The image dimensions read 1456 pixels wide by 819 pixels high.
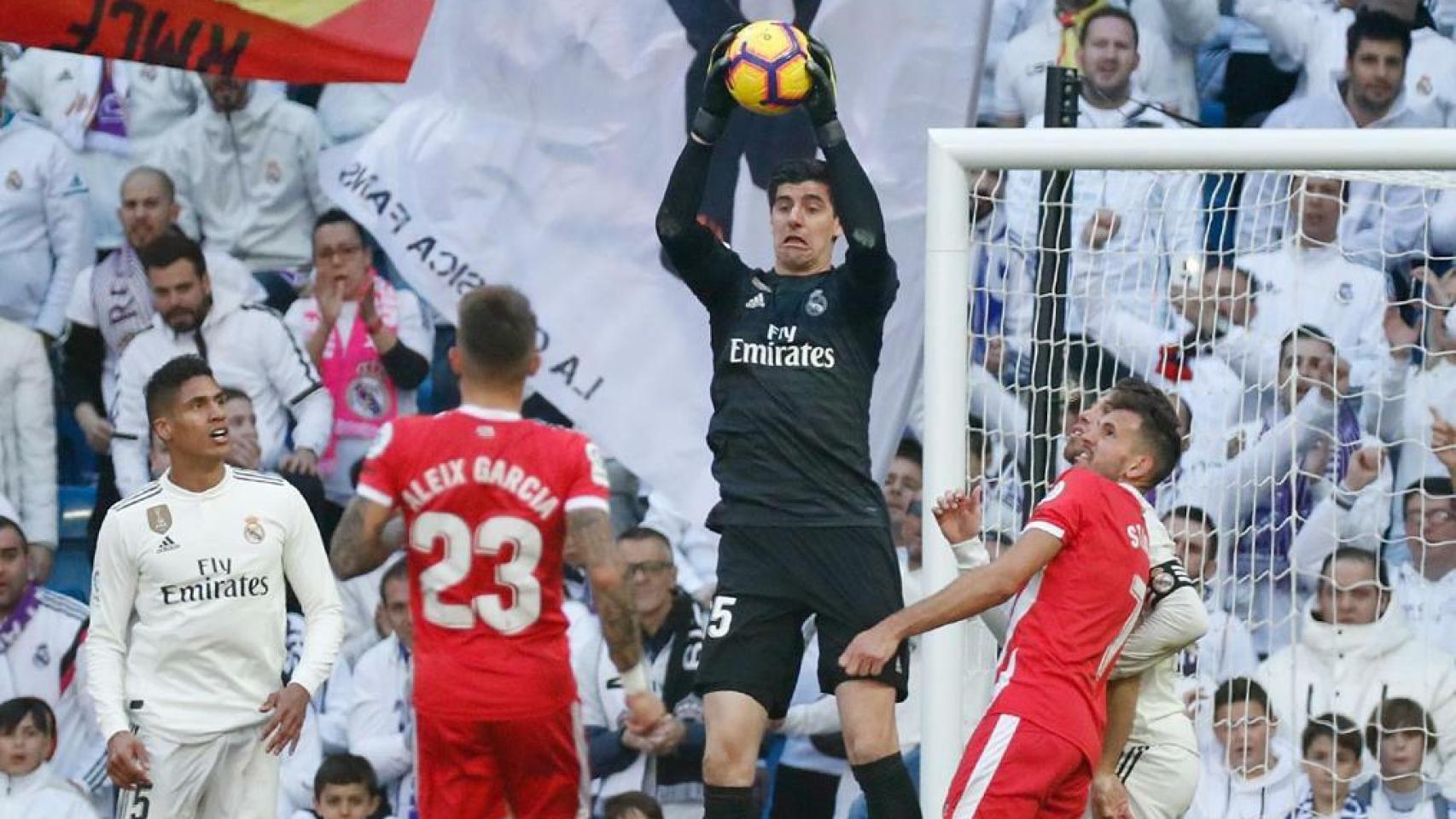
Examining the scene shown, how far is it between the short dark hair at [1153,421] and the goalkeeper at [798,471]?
789mm

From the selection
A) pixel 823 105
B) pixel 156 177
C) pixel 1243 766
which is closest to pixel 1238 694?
pixel 1243 766

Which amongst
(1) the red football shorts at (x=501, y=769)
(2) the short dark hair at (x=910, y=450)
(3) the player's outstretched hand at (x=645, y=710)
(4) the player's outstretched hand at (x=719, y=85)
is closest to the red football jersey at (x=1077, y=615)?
(3) the player's outstretched hand at (x=645, y=710)

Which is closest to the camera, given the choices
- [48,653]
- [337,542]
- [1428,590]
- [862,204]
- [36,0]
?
[337,542]

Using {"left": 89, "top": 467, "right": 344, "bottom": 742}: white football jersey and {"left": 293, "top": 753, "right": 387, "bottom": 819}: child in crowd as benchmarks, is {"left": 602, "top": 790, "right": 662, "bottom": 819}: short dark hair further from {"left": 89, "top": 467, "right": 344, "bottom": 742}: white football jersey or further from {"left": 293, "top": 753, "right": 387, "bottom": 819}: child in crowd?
{"left": 89, "top": 467, "right": 344, "bottom": 742}: white football jersey

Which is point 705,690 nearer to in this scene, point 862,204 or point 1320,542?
point 862,204

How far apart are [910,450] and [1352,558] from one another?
1847 millimetres

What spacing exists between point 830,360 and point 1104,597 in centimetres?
115

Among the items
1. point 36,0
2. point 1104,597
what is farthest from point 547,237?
point 1104,597

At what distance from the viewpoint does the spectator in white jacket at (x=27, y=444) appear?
9.97 m

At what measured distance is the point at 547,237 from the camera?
9.98 meters

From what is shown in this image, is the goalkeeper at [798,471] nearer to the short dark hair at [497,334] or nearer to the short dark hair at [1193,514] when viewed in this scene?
the short dark hair at [497,334]

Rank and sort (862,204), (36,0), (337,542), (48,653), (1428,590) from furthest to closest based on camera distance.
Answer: (48,653)
(1428,590)
(36,0)
(862,204)
(337,542)

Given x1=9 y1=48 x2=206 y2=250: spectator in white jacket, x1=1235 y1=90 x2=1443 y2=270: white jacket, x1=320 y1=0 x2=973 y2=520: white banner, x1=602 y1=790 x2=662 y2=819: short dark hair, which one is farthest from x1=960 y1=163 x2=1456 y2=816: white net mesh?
x1=9 y1=48 x2=206 y2=250: spectator in white jacket

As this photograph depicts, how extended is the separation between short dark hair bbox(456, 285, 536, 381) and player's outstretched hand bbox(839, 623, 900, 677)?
1.14 metres
